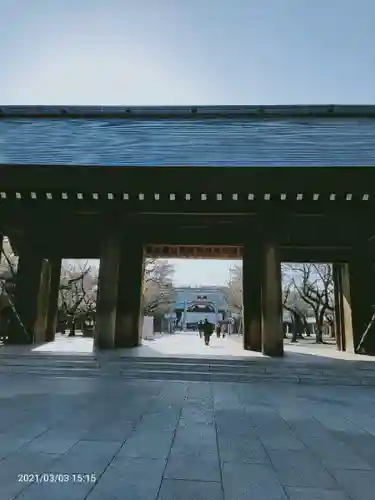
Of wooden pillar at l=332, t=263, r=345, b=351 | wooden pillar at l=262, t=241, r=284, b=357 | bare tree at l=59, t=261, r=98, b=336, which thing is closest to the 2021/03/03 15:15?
wooden pillar at l=262, t=241, r=284, b=357

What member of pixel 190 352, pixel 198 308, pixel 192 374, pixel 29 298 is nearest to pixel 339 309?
pixel 190 352

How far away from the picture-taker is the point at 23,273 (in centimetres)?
1384

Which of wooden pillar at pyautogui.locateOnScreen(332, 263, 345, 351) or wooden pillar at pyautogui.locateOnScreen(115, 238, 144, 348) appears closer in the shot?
wooden pillar at pyautogui.locateOnScreen(115, 238, 144, 348)

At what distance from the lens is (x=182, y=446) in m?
3.37

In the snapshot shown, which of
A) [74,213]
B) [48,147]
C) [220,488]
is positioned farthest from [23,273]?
[220,488]

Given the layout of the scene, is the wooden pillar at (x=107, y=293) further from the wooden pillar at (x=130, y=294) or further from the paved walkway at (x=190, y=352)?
the wooden pillar at (x=130, y=294)

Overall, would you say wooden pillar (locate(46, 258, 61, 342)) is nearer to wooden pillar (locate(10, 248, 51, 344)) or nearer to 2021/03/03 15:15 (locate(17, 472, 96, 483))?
wooden pillar (locate(10, 248, 51, 344))

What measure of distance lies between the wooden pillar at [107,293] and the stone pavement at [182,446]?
14.4ft

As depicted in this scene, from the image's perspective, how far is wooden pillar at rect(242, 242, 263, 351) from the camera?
493 inches

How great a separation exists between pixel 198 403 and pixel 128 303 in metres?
7.89

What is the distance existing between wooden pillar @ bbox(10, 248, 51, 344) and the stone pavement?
26.5 feet

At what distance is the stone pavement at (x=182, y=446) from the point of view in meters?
2.47

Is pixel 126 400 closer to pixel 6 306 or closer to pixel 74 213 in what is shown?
pixel 74 213

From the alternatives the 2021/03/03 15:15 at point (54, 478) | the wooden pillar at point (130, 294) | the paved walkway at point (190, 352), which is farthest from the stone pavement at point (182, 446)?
the wooden pillar at point (130, 294)
